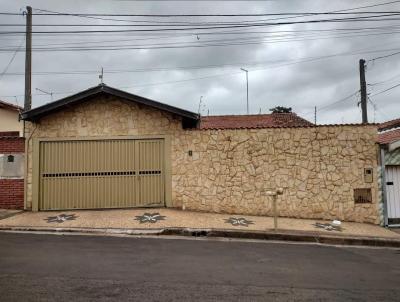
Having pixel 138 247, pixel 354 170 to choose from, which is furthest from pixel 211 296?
pixel 354 170

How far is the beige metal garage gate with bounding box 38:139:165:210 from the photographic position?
13.9 m

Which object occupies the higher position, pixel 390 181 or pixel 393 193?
pixel 390 181

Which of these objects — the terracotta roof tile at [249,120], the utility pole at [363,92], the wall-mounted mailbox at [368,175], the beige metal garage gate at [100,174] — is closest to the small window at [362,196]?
the wall-mounted mailbox at [368,175]

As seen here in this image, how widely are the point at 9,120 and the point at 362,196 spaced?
63.6 ft

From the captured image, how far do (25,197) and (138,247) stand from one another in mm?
6629

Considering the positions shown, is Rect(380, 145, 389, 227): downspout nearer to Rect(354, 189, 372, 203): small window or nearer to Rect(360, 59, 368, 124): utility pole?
Rect(354, 189, 372, 203): small window

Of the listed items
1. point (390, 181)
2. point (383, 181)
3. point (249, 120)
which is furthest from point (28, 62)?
point (390, 181)

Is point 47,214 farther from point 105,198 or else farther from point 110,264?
point 110,264

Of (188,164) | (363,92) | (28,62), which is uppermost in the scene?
(28,62)

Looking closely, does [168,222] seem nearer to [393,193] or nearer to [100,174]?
[100,174]

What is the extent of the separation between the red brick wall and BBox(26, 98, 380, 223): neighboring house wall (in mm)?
318

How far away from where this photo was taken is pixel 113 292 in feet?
18.5

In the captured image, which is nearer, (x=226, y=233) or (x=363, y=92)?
(x=226, y=233)

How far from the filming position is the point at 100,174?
13945 millimetres
